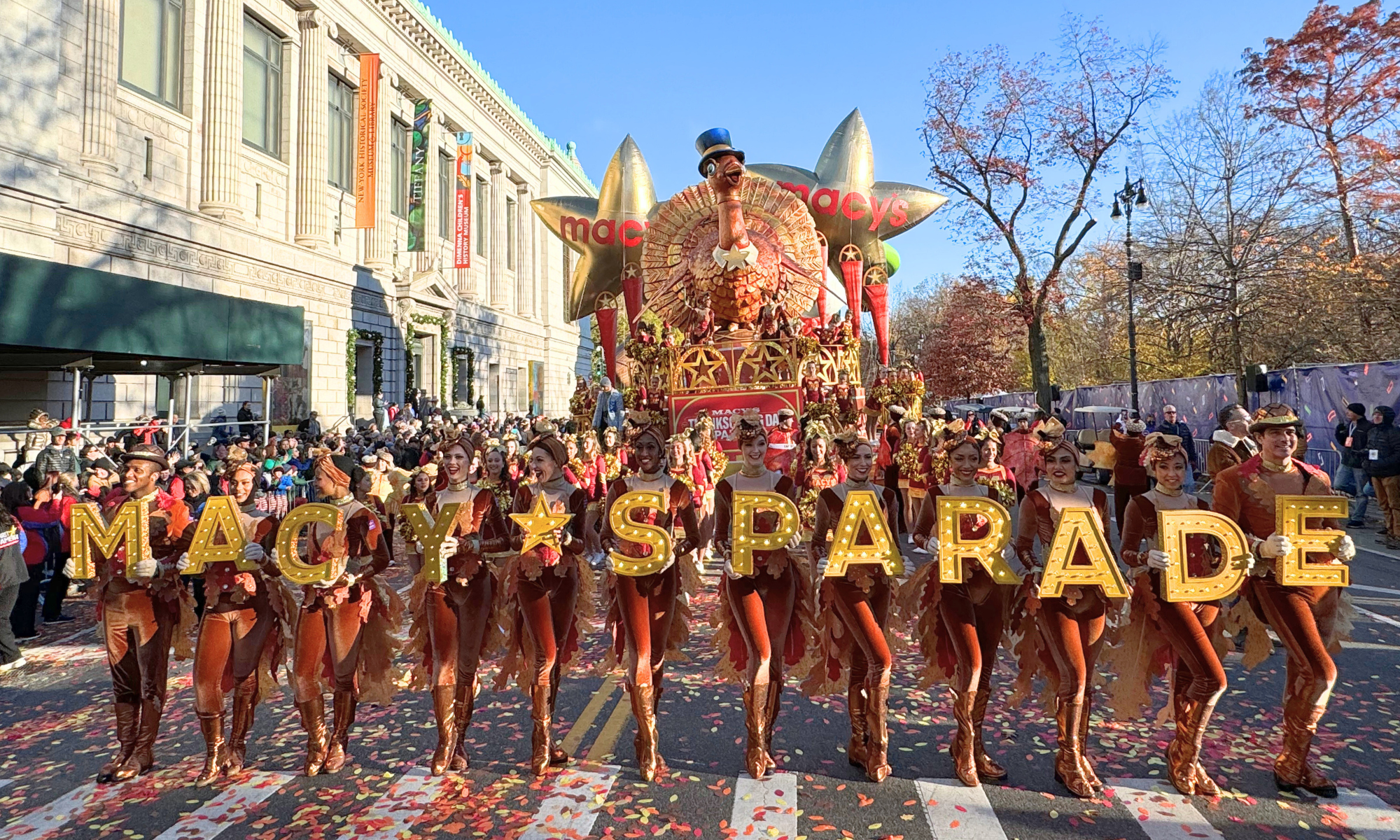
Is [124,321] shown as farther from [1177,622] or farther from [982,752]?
[1177,622]

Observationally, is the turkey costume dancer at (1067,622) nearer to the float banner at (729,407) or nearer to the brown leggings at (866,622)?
the brown leggings at (866,622)

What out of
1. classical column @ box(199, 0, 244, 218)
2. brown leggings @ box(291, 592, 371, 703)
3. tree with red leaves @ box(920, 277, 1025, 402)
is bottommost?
brown leggings @ box(291, 592, 371, 703)

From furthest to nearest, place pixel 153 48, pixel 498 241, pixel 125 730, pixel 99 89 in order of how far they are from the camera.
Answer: pixel 498 241
pixel 153 48
pixel 99 89
pixel 125 730

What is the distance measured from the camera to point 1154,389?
2136 cm

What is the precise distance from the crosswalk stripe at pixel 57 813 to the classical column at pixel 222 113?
1924cm

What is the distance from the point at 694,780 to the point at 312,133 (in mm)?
26139

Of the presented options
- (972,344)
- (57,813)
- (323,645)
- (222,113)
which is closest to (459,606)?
(323,645)

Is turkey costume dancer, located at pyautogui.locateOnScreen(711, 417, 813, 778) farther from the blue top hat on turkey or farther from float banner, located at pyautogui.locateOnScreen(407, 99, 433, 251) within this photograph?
float banner, located at pyautogui.locateOnScreen(407, 99, 433, 251)

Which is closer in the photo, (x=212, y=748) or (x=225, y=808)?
(x=225, y=808)

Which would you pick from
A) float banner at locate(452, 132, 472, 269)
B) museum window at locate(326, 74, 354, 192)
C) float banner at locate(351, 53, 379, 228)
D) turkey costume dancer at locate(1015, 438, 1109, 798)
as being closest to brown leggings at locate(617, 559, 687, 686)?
turkey costume dancer at locate(1015, 438, 1109, 798)

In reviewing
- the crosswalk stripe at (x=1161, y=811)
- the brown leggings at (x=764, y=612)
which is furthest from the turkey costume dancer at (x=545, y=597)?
the crosswalk stripe at (x=1161, y=811)

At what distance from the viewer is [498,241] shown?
128 feet

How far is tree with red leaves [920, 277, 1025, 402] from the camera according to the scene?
2628 centimetres

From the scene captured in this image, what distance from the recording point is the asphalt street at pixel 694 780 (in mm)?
3752
